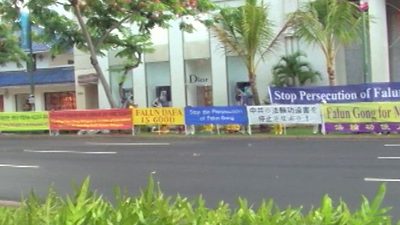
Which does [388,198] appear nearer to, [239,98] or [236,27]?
[236,27]

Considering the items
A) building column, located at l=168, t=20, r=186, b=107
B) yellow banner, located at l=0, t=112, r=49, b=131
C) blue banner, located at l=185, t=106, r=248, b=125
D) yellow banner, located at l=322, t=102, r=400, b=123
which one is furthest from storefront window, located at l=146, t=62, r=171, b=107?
yellow banner, located at l=322, t=102, r=400, b=123

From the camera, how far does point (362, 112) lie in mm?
22156

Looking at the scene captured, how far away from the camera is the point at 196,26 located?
3148 centimetres

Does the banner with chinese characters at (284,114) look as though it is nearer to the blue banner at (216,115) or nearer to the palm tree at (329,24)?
the blue banner at (216,115)

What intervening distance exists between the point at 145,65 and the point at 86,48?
622 centimetres

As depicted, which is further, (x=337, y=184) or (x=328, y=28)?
(x=328, y=28)

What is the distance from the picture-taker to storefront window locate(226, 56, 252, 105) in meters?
30.7

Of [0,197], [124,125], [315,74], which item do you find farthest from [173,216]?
[315,74]

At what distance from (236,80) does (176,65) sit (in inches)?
135

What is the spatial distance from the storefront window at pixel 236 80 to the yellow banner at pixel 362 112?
8.04m

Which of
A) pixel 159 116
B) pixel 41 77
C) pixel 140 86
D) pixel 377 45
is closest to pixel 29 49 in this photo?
pixel 41 77

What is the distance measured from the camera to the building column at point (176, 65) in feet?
106

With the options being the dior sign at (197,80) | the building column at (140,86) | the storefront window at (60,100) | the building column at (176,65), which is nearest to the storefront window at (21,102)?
the storefront window at (60,100)

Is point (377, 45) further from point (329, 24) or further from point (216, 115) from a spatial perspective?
point (216, 115)
